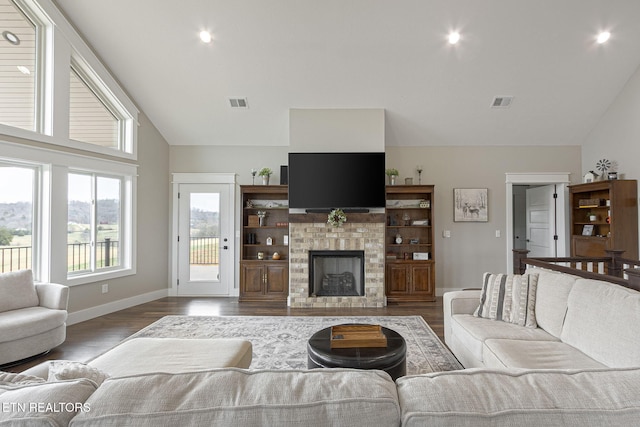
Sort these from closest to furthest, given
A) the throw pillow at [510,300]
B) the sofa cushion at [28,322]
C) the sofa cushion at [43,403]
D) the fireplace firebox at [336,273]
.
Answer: the sofa cushion at [43,403], the throw pillow at [510,300], the sofa cushion at [28,322], the fireplace firebox at [336,273]

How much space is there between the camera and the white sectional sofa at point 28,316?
2.96m

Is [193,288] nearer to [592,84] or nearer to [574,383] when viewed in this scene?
[574,383]

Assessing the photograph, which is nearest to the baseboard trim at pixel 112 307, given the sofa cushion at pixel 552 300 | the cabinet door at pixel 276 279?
the cabinet door at pixel 276 279

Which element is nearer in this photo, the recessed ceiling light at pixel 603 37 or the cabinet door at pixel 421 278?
the recessed ceiling light at pixel 603 37

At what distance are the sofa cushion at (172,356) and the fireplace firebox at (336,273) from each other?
288 centimetres

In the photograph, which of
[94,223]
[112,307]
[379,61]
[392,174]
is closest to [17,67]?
[94,223]

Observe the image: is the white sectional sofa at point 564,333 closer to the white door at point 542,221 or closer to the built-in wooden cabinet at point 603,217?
the built-in wooden cabinet at point 603,217

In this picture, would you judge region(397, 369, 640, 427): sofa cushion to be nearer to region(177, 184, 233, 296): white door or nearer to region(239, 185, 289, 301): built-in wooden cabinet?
region(239, 185, 289, 301): built-in wooden cabinet

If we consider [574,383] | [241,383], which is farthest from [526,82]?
[241,383]

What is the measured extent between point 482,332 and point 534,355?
441mm

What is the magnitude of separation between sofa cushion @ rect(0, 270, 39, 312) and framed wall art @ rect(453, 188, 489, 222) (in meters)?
6.08

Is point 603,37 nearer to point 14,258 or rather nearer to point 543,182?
point 543,182

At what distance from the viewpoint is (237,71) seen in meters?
4.55

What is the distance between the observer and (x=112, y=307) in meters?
4.75
